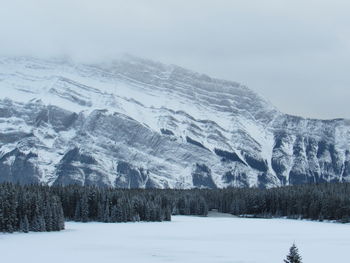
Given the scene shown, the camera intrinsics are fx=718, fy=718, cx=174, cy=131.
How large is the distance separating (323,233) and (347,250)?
53010 mm

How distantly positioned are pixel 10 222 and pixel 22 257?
6310 cm

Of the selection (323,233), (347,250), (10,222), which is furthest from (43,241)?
(323,233)

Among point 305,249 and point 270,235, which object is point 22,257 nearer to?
point 305,249

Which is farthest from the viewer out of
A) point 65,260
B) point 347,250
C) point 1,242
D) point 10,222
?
point 10,222

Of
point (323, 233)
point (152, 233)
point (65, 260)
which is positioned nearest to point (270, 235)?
point (323, 233)

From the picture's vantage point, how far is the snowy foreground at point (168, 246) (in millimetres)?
125688

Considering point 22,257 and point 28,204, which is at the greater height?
point 28,204

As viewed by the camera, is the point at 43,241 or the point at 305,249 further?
the point at 43,241

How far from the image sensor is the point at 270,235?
18488cm

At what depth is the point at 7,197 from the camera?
187625 millimetres

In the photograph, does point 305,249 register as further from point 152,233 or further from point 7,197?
point 7,197

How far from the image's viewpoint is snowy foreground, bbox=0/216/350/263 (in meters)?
126

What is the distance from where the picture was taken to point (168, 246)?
150500mm

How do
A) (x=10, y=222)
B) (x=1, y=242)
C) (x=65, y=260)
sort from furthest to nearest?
(x=10, y=222), (x=1, y=242), (x=65, y=260)
